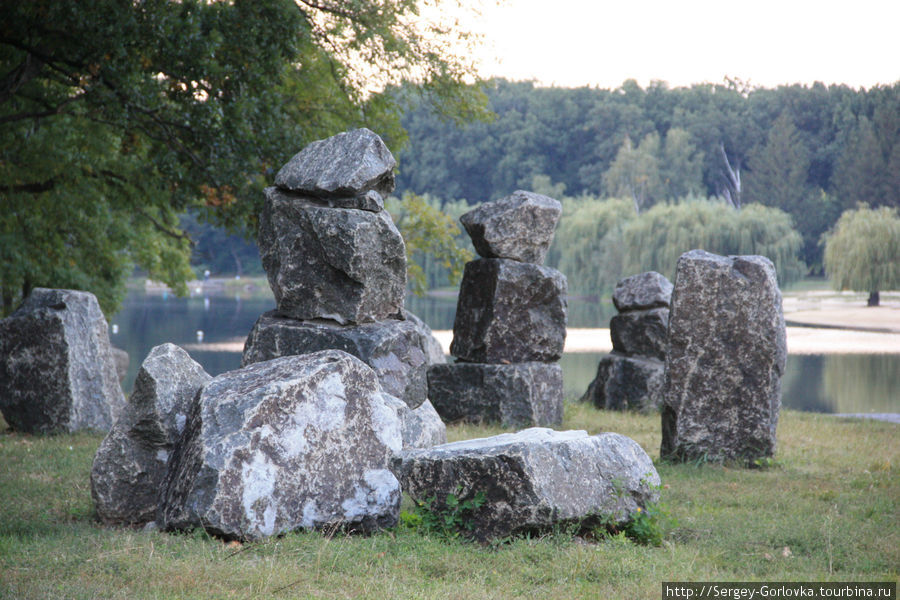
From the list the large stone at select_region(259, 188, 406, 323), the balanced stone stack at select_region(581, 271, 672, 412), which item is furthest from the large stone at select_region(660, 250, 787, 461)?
the balanced stone stack at select_region(581, 271, 672, 412)

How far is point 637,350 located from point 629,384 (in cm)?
61

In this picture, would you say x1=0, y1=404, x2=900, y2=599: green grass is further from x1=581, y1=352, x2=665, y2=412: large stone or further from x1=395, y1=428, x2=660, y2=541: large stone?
x1=581, y1=352, x2=665, y2=412: large stone

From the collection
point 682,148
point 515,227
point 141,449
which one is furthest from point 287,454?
point 682,148

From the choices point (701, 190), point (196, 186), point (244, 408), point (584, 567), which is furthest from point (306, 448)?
point (701, 190)

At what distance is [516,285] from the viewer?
11.3 metres

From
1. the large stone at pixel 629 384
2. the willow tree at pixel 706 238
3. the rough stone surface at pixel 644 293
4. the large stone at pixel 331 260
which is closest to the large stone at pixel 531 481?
the large stone at pixel 331 260

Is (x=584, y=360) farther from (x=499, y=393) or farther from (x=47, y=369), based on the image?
(x=47, y=369)

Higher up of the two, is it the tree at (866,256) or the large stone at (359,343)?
the tree at (866,256)

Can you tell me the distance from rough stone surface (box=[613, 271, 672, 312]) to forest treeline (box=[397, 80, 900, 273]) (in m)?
43.7

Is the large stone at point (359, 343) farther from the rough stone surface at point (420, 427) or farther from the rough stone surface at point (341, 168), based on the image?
the rough stone surface at point (341, 168)

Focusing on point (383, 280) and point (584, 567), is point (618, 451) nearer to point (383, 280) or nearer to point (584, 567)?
point (584, 567)

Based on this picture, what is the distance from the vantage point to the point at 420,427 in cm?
805

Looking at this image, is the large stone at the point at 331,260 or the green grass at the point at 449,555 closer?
the green grass at the point at 449,555

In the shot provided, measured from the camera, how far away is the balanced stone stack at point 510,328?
11227mm
